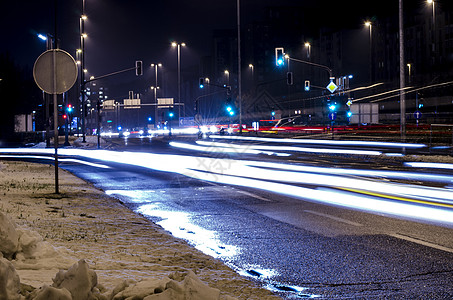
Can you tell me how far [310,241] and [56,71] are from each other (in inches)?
291

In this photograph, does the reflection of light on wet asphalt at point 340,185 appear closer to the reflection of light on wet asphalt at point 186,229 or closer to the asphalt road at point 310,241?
the asphalt road at point 310,241

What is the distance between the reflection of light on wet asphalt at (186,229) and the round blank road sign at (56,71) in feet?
10.3

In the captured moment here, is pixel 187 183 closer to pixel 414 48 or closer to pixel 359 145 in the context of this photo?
pixel 359 145

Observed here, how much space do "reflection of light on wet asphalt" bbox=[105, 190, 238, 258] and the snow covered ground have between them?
0.30m

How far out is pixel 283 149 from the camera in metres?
41.1

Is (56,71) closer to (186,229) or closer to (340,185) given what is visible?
(186,229)

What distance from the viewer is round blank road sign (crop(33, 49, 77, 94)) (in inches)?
516

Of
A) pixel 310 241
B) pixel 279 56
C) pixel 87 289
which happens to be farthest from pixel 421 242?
pixel 279 56

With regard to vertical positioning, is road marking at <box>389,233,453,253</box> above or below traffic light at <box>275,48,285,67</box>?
below

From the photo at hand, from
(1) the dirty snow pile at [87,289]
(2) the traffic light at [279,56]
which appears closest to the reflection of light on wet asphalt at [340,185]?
(1) the dirty snow pile at [87,289]

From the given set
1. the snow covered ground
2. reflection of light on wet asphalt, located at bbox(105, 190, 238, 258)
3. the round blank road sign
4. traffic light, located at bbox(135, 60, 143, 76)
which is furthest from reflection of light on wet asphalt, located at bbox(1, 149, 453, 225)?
traffic light, located at bbox(135, 60, 143, 76)

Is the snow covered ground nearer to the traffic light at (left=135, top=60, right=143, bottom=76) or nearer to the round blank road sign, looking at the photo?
the round blank road sign

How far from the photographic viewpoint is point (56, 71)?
13.2 metres

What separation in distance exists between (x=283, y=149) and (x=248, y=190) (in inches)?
994
